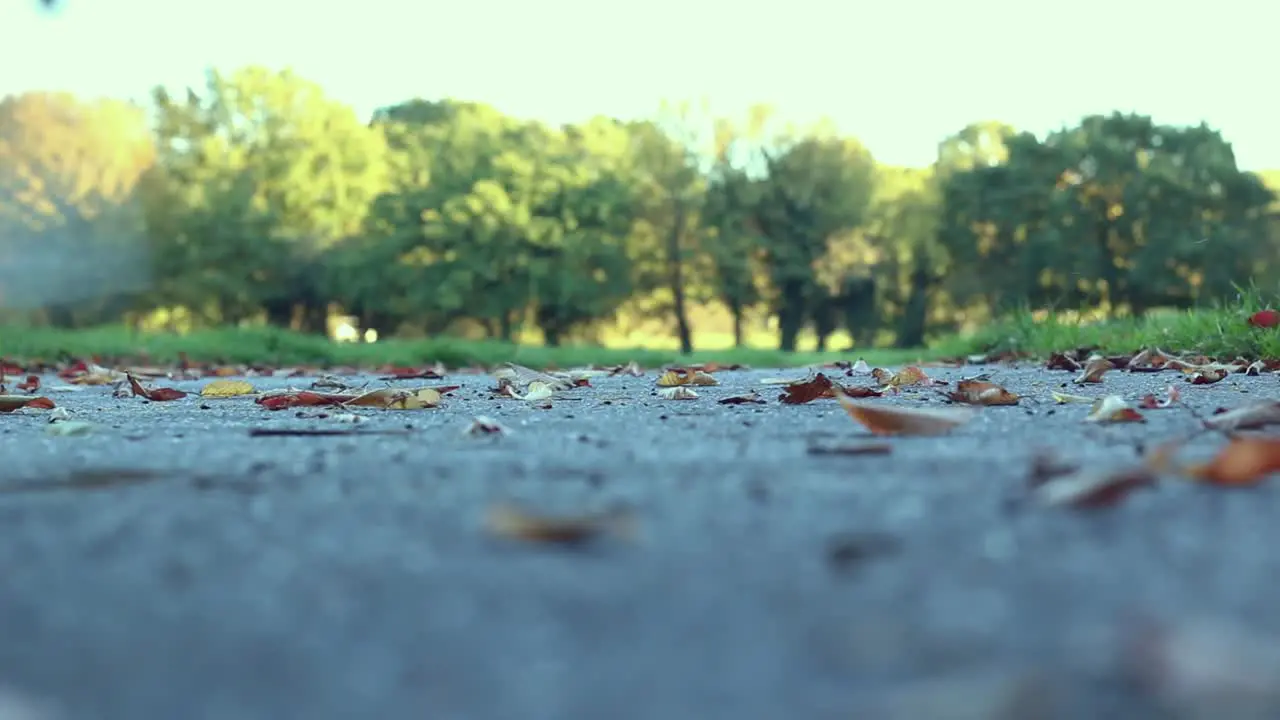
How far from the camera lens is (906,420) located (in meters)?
2.00

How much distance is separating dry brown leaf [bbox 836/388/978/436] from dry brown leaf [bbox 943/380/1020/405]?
79 centimetres

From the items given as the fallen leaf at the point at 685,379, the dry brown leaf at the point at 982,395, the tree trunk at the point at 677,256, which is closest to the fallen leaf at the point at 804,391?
the dry brown leaf at the point at 982,395

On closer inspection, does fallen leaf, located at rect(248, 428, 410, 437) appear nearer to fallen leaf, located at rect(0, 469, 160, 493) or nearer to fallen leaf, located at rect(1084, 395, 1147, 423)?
fallen leaf, located at rect(0, 469, 160, 493)

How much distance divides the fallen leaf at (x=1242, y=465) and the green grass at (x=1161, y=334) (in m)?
3.74

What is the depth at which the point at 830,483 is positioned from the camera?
1.33 meters

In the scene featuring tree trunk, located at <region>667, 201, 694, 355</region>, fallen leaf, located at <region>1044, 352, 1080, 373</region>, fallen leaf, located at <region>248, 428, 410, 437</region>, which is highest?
tree trunk, located at <region>667, 201, 694, 355</region>

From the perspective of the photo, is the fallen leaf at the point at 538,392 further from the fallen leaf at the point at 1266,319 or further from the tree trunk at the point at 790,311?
the tree trunk at the point at 790,311

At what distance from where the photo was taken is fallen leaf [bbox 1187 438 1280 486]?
125 cm

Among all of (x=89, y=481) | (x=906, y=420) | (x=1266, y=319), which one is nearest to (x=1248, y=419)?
(x=906, y=420)

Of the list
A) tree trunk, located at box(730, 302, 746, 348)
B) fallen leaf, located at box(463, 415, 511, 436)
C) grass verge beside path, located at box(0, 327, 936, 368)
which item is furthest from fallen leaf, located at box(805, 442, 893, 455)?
tree trunk, located at box(730, 302, 746, 348)

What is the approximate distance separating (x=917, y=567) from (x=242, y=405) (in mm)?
2898

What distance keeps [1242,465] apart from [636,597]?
0.76m

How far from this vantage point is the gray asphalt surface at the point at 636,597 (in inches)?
27.4

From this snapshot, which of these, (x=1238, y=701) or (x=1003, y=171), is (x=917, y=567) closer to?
(x=1238, y=701)
